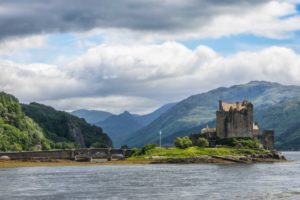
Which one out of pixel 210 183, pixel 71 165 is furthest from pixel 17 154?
pixel 210 183

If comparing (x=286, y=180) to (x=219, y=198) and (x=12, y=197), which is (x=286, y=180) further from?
(x=12, y=197)

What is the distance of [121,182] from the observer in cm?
10975

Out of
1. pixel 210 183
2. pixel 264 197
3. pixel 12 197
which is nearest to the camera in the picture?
pixel 264 197

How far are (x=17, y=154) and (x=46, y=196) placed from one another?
4706 inches

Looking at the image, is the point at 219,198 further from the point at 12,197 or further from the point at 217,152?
the point at 217,152

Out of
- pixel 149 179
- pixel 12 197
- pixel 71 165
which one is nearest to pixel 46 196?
pixel 12 197

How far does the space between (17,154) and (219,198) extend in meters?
132

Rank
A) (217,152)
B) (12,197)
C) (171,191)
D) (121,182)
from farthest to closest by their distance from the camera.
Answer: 1. (217,152)
2. (121,182)
3. (171,191)
4. (12,197)

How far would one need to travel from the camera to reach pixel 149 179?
4525 inches

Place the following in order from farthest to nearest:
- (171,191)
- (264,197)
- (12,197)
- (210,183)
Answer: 1. (210,183)
2. (171,191)
3. (12,197)
4. (264,197)

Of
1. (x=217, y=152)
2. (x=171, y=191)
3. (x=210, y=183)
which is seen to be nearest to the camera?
(x=171, y=191)

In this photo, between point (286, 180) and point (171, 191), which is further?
point (286, 180)

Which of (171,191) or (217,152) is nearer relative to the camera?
(171,191)

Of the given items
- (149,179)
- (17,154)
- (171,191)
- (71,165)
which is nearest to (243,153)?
(71,165)
